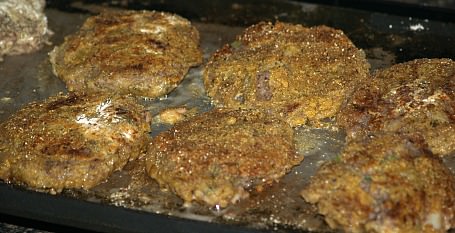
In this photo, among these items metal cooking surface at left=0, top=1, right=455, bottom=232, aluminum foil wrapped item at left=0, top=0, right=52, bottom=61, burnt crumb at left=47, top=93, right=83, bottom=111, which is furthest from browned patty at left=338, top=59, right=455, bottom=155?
aluminum foil wrapped item at left=0, top=0, right=52, bottom=61

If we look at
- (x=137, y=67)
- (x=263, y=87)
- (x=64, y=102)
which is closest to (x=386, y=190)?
(x=263, y=87)

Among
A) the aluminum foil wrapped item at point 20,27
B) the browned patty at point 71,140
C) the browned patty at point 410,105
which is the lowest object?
the browned patty at point 71,140

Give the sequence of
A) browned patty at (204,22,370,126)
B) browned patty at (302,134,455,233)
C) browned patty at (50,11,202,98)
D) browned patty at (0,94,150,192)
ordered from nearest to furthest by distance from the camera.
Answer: browned patty at (302,134,455,233) < browned patty at (0,94,150,192) < browned patty at (204,22,370,126) < browned patty at (50,11,202,98)

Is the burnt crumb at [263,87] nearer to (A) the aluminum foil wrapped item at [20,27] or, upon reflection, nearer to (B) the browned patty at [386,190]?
(B) the browned patty at [386,190]

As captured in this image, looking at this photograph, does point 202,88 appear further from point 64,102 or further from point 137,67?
point 64,102

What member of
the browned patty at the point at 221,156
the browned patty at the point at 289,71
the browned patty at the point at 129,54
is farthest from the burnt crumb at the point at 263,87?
the browned patty at the point at 129,54

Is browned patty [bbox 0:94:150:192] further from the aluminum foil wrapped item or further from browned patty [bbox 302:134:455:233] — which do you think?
browned patty [bbox 302:134:455:233]
